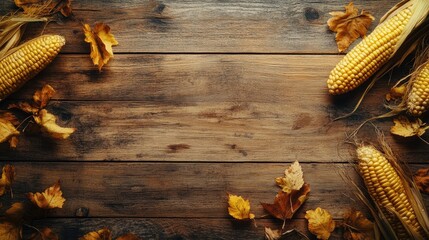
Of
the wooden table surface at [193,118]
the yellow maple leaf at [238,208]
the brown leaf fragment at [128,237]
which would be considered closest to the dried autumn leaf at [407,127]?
the wooden table surface at [193,118]

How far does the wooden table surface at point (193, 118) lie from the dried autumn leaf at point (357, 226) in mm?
37

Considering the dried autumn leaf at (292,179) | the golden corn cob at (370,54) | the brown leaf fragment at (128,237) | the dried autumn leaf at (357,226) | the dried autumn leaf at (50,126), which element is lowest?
the dried autumn leaf at (357,226)

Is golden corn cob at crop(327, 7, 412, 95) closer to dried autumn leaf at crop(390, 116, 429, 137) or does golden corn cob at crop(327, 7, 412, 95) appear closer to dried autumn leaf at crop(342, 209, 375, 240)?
dried autumn leaf at crop(390, 116, 429, 137)

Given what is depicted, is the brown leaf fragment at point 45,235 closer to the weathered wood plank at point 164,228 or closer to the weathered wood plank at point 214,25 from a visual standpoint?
the weathered wood plank at point 164,228

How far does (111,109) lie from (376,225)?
33.7 inches

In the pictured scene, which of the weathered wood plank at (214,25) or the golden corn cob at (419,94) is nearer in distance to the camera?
the golden corn cob at (419,94)

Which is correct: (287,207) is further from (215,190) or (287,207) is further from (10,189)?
(10,189)

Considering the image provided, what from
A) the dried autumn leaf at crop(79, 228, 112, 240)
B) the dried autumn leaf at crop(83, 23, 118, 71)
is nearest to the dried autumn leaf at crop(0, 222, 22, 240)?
the dried autumn leaf at crop(79, 228, 112, 240)

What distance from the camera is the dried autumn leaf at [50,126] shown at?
139cm

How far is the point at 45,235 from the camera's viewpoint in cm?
138

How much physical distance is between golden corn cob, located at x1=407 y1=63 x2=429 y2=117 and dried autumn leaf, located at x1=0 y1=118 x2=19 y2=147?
3.77 ft

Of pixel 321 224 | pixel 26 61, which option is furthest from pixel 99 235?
pixel 321 224

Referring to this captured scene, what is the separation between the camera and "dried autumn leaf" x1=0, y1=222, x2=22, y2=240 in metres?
1.37

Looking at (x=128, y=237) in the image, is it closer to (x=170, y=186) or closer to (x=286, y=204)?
(x=170, y=186)
